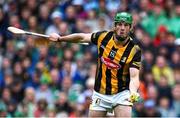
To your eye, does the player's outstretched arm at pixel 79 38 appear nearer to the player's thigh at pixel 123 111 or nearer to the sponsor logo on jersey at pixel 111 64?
the sponsor logo on jersey at pixel 111 64

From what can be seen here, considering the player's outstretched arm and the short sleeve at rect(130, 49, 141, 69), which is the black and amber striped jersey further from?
the player's outstretched arm

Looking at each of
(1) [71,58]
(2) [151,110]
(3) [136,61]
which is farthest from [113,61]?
(1) [71,58]

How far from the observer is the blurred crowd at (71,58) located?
1627 centimetres

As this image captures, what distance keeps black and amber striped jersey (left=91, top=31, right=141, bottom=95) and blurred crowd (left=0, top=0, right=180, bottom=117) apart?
429cm

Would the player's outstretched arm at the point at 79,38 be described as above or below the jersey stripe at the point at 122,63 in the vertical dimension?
above

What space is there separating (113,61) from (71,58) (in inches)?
240

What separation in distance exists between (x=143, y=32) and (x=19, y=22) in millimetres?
3090

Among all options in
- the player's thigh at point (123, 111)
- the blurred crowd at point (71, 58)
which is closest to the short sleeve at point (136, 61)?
the player's thigh at point (123, 111)

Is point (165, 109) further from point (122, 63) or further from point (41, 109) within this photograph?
point (122, 63)

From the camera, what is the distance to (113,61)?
1134cm

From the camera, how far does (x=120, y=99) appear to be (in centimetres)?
1137

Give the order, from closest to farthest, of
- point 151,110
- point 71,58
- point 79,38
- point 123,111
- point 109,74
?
1. point 123,111
2. point 109,74
3. point 79,38
4. point 151,110
5. point 71,58

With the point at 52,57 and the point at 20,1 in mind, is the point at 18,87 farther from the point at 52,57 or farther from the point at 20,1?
the point at 20,1

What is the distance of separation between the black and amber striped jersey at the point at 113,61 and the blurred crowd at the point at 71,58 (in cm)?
429
